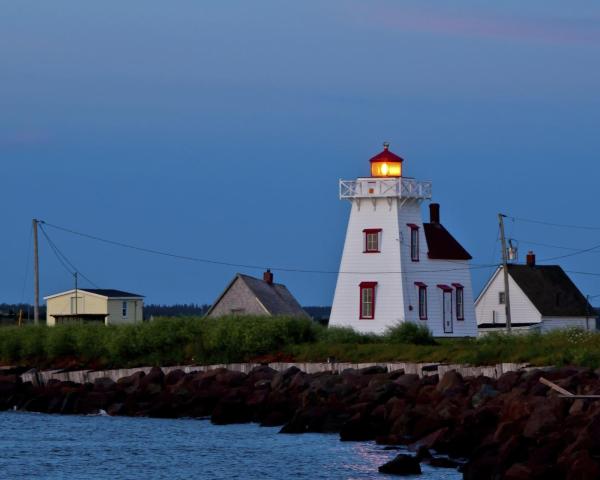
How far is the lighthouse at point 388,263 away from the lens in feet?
151

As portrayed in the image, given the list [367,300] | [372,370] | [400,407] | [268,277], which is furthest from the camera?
[268,277]

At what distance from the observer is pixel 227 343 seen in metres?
39.4

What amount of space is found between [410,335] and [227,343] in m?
5.04

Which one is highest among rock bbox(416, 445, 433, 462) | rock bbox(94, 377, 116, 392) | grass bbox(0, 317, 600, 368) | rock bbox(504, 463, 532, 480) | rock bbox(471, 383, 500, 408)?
grass bbox(0, 317, 600, 368)

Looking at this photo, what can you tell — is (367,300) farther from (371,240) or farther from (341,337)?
(341,337)

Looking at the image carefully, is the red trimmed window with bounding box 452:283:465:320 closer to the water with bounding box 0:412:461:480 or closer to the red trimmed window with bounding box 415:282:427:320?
the red trimmed window with bounding box 415:282:427:320

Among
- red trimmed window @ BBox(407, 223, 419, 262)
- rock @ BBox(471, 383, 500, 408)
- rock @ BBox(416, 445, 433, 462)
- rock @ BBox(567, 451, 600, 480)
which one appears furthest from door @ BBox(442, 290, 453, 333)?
rock @ BBox(567, 451, 600, 480)

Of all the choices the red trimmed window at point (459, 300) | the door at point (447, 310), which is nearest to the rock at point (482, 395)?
the door at point (447, 310)

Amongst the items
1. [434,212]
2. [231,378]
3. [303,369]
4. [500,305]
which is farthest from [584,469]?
[500,305]

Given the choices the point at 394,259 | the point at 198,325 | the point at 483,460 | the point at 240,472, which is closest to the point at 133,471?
the point at 240,472

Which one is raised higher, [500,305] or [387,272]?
[500,305]

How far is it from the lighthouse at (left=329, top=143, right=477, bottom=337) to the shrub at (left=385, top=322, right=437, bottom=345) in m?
3.98

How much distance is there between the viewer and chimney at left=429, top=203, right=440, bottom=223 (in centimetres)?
5053

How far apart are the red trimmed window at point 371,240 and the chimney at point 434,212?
4380 millimetres
